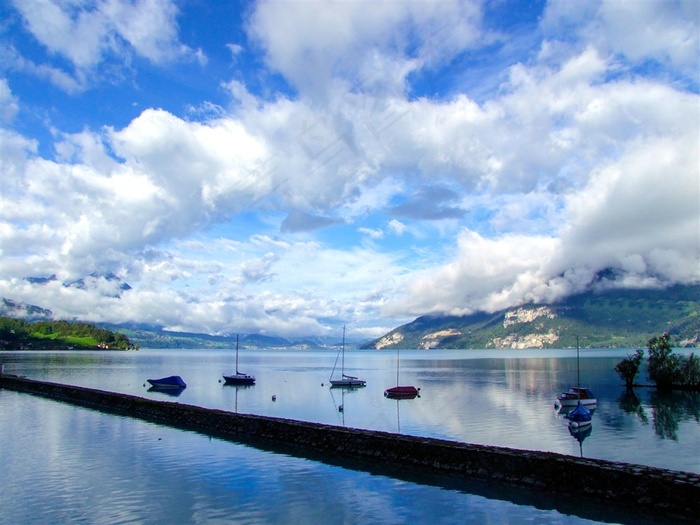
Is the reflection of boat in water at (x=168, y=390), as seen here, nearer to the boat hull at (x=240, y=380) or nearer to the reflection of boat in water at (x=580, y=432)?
the boat hull at (x=240, y=380)

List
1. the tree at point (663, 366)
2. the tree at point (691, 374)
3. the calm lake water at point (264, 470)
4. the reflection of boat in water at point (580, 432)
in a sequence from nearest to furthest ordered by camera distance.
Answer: the calm lake water at point (264, 470), the reflection of boat in water at point (580, 432), the tree at point (691, 374), the tree at point (663, 366)

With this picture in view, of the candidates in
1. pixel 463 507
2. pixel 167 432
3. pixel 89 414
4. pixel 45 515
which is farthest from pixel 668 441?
pixel 89 414

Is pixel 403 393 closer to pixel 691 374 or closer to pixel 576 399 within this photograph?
pixel 576 399

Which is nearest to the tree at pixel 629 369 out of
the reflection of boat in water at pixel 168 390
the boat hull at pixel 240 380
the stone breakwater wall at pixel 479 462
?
the boat hull at pixel 240 380

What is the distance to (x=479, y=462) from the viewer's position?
2852 cm

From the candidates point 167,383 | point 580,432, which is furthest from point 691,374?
point 167,383

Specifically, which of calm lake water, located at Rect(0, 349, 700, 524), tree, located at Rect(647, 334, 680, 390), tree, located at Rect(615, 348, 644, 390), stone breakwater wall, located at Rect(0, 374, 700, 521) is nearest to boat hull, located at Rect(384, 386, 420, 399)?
calm lake water, located at Rect(0, 349, 700, 524)

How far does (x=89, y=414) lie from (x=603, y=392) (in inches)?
3408

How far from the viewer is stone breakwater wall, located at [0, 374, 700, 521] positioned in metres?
22.4

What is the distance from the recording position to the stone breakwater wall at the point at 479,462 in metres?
22.4

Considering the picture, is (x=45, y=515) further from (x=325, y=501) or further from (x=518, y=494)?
(x=518, y=494)

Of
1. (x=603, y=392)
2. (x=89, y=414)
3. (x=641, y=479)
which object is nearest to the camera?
(x=641, y=479)

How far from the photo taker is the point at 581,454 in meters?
40.4

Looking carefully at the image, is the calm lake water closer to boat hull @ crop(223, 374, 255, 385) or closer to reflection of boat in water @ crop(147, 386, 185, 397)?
reflection of boat in water @ crop(147, 386, 185, 397)
